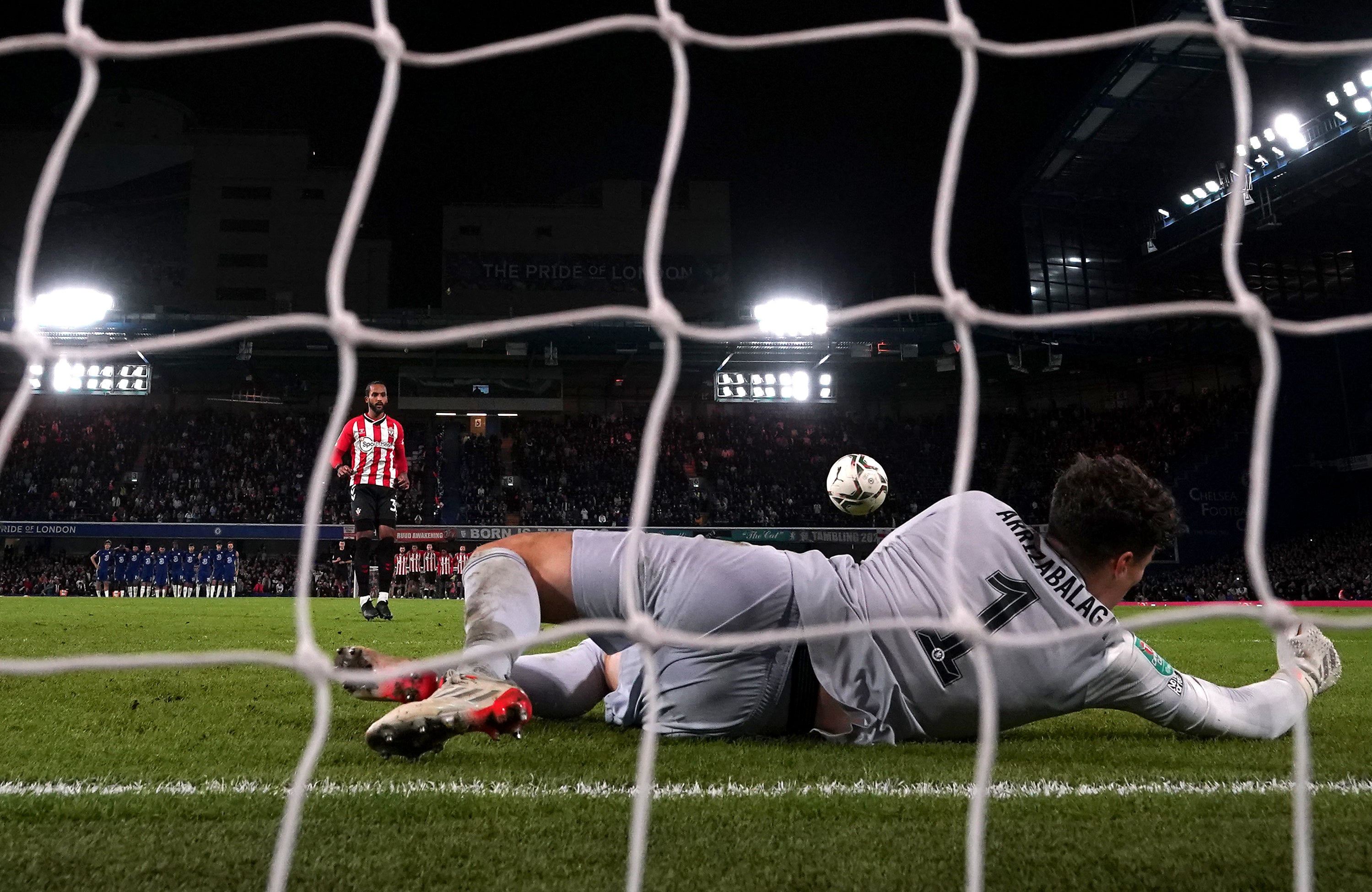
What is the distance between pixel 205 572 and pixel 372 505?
1597 cm

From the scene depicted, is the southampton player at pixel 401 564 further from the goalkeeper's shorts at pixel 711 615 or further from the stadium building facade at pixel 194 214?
the goalkeeper's shorts at pixel 711 615

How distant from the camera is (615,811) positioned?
1.82 meters

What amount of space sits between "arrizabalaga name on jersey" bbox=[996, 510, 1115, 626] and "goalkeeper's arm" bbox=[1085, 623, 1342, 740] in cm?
11

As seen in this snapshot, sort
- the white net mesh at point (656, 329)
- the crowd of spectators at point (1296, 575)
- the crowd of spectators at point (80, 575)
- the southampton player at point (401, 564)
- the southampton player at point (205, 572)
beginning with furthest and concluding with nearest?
the southampton player at point (401, 564)
the crowd of spectators at point (80, 575)
the southampton player at point (205, 572)
the crowd of spectators at point (1296, 575)
the white net mesh at point (656, 329)

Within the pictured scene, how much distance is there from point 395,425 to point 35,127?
30.5m

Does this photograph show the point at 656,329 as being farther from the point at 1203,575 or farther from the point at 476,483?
the point at 1203,575

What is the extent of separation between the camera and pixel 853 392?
30.4 metres

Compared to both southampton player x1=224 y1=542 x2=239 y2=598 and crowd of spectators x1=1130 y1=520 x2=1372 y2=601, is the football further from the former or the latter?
southampton player x1=224 y1=542 x2=239 y2=598

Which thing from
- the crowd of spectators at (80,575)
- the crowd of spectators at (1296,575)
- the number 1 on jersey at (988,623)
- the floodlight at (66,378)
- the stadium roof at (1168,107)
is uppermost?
the stadium roof at (1168,107)

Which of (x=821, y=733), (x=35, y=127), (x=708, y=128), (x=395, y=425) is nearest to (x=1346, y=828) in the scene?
(x=821, y=733)

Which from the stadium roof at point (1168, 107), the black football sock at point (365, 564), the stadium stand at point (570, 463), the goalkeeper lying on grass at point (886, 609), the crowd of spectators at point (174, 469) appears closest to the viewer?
the goalkeeper lying on grass at point (886, 609)

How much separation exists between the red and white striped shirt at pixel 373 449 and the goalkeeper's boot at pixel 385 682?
211 inches

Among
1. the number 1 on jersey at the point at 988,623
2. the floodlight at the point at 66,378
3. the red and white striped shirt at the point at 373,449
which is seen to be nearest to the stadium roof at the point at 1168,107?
the red and white striped shirt at the point at 373,449

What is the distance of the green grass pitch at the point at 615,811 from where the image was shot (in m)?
1.44
